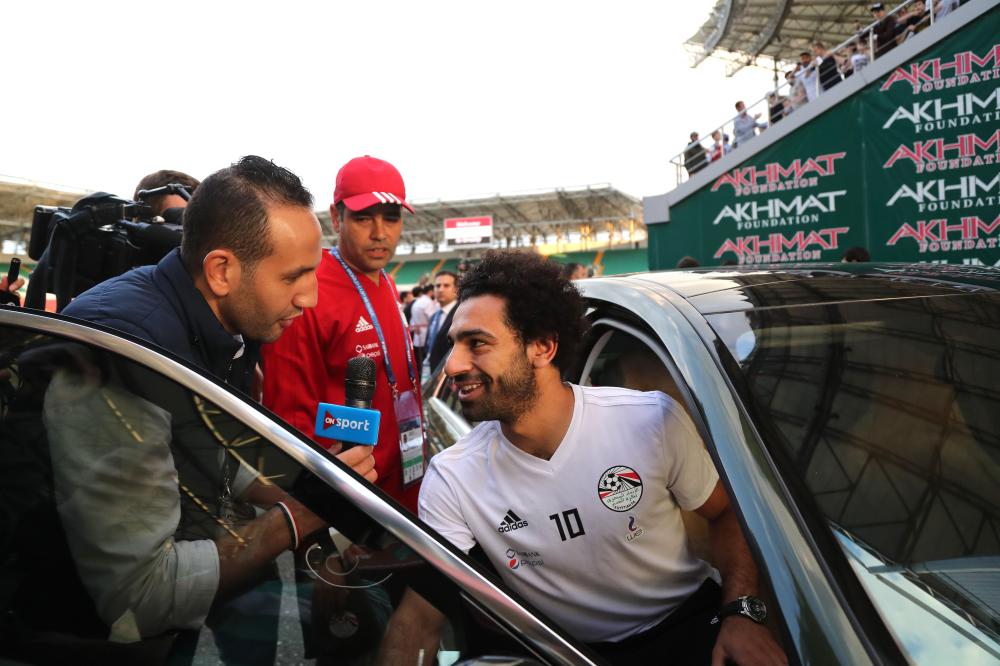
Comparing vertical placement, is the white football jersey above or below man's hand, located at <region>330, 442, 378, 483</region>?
below

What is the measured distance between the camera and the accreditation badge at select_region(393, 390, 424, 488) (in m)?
2.25

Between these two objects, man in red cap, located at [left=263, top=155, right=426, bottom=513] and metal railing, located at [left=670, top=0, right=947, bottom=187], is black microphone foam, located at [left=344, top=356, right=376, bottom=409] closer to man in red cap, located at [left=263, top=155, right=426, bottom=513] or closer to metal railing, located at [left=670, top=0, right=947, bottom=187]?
man in red cap, located at [left=263, top=155, right=426, bottom=513]

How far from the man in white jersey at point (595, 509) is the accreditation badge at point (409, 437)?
0.60m

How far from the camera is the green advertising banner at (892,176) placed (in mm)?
10125

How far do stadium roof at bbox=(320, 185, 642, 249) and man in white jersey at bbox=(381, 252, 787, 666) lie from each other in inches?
1450

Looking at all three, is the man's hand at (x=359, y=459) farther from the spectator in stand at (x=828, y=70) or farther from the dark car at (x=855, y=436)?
the spectator in stand at (x=828, y=70)

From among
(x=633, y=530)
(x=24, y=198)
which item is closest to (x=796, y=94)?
(x=633, y=530)

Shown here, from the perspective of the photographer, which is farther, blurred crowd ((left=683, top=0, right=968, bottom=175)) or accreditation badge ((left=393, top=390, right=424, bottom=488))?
blurred crowd ((left=683, top=0, right=968, bottom=175))

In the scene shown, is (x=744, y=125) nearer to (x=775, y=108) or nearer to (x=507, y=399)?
(x=775, y=108)

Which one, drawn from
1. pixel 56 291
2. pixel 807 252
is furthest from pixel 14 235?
pixel 56 291

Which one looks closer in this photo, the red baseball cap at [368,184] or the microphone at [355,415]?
the microphone at [355,415]

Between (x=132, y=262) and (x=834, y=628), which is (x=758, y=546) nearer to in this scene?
(x=834, y=628)

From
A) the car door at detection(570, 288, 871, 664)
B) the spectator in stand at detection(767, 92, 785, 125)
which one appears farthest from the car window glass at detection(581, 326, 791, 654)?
the spectator in stand at detection(767, 92, 785, 125)

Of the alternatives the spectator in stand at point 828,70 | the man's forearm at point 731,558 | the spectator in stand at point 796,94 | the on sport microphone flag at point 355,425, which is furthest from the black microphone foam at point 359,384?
the spectator in stand at point 796,94
